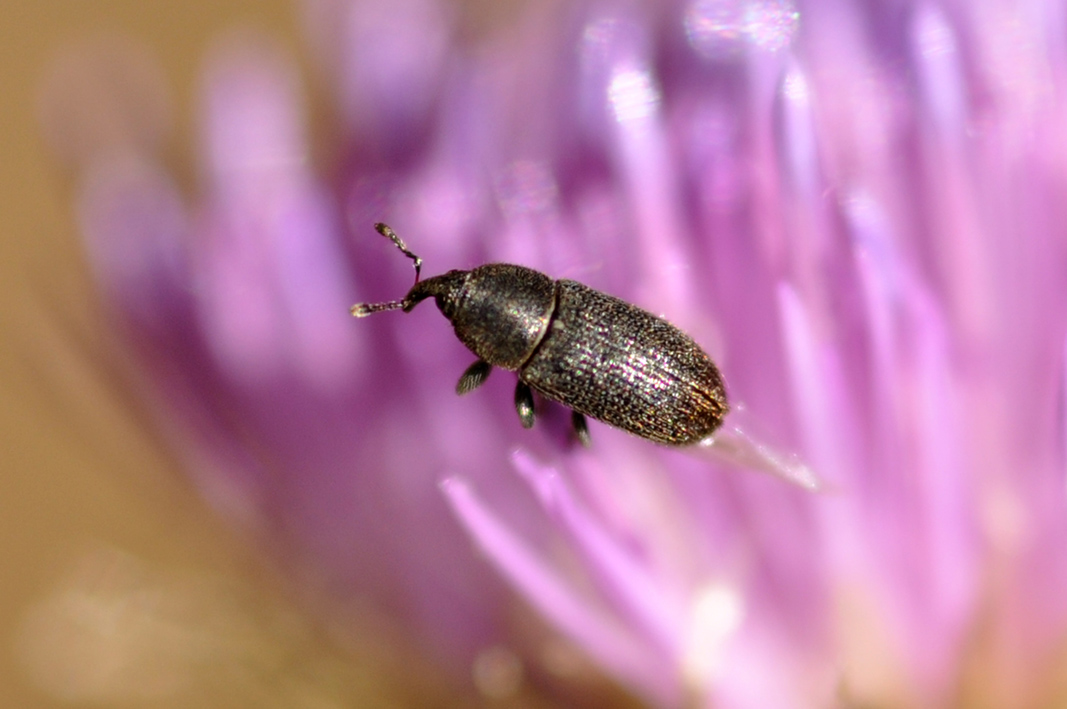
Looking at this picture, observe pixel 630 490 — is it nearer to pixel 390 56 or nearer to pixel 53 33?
pixel 390 56

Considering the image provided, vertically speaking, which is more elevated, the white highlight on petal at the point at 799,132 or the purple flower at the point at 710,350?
the white highlight on petal at the point at 799,132

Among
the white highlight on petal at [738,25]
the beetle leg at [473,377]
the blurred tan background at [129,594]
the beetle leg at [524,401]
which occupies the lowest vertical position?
the blurred tan background at [129,594]

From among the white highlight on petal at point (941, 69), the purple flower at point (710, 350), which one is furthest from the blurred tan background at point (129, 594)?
the white highlight on petal at point (941, 69)

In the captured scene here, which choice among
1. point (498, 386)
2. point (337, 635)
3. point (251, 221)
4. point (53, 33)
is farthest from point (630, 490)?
point (53, 33)

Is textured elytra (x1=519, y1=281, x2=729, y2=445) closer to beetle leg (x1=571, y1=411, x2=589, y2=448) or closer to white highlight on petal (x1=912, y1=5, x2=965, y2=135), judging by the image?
beetle leg (x1=571, y1=411, x2=589, y2=448)

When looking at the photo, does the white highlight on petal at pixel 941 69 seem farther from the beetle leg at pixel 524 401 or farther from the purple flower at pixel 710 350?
Result: the beetle leg at pixel 524 401

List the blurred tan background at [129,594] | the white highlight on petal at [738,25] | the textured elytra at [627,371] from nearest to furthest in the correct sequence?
the textured elytra at [627,371] < the white highlight on petal at [738,25] < the blurred tan background at [129,594]

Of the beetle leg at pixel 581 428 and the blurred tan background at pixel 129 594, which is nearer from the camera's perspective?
the beetle leg at pixel 581 428
